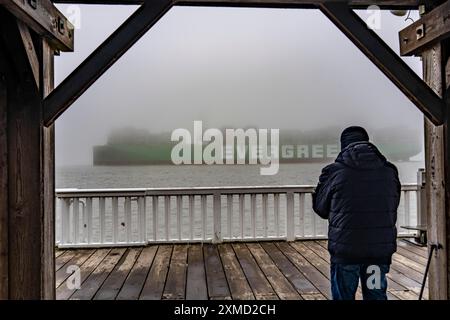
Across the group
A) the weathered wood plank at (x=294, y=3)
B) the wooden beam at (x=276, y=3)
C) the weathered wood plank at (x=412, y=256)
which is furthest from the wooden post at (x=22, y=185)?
the weathered wood plank at (x=412, y=256)

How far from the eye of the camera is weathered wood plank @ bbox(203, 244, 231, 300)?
272cm

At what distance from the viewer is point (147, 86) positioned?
8.92m

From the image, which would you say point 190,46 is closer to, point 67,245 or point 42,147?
point 67,245

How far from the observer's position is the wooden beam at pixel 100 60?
174 centimetres

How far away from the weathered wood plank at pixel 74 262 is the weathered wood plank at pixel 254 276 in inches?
71.4

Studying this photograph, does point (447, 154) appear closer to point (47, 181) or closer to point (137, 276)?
point (47, 181)

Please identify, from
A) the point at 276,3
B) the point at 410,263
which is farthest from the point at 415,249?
the point at 276,3

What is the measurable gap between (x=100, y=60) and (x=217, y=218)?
3.12 m

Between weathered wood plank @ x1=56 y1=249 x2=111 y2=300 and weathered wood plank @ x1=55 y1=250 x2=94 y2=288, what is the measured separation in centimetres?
5

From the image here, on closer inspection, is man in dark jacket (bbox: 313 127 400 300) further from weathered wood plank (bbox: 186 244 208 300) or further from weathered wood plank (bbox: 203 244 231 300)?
weathered wood plank (bbox: 186 244 208 300)

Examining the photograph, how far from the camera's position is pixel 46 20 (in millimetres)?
1661

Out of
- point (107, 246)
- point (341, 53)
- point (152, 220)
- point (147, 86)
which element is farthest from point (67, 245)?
point (147, 86)

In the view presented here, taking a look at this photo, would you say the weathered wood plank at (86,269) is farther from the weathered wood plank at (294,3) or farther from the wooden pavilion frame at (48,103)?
the weathered wood plank at (294,3)
